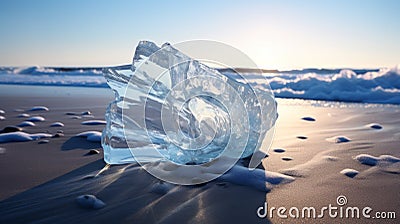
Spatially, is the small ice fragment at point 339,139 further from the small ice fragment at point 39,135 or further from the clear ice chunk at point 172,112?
the small ice fragment at point 39,135

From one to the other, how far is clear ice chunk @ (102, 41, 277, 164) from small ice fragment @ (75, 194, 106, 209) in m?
0.61

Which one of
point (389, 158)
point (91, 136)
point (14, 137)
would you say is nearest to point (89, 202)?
point (91, 136)

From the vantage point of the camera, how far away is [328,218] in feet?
5.01

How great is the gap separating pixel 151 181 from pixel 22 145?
1.49 m

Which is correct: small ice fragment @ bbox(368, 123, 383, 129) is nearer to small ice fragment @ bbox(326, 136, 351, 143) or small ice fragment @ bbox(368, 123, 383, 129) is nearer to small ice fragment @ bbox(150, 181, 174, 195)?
small ice fragment @ bbox(326, 136, 351, 143)

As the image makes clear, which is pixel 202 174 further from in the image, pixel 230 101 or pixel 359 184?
pixel 359 184

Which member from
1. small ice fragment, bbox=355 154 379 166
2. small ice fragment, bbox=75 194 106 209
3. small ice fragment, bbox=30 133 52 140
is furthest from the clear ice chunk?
small ice fragment, bbox=30 133 52 140

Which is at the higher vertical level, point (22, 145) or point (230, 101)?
point (230, 101)

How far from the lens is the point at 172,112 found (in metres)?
2.31

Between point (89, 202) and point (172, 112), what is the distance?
35.7 inches

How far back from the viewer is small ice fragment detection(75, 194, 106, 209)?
5.16 ft

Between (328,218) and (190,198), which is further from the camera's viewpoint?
(190,198)

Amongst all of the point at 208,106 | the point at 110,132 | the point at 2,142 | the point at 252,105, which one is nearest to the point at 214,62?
the point at 208,106

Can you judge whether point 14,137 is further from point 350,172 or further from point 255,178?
point 350,172
